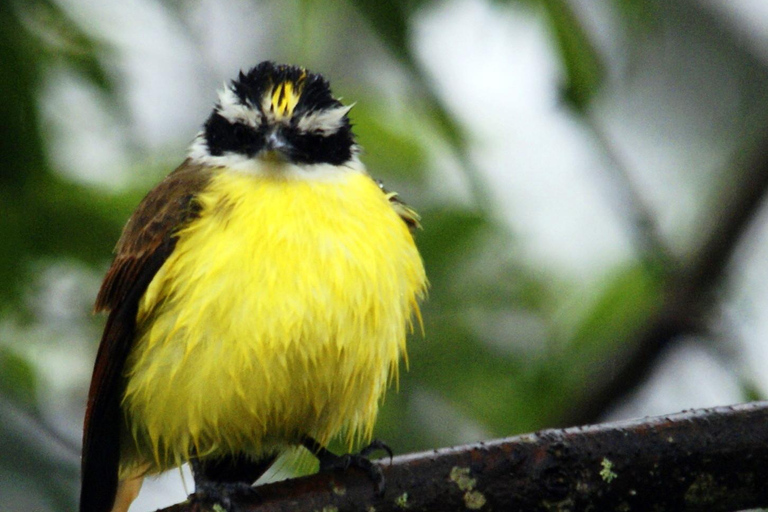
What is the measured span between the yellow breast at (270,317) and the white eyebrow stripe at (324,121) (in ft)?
0.67

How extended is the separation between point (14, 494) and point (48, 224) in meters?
0.84

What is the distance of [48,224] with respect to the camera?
12.3 ft

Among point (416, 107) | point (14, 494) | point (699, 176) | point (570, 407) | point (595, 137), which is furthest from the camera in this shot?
point (699, 176)

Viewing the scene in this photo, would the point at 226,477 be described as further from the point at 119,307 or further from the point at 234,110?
the point at 234,110

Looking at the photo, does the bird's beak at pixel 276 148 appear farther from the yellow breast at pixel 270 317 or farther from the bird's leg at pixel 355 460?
the bird's leg at pixel 355 460

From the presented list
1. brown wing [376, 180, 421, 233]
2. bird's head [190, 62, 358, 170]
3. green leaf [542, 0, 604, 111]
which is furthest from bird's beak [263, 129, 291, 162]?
green leaf [542, 0, 604, 111]

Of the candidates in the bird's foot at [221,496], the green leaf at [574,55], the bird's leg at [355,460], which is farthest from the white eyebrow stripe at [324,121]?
the bird's foot at [221,496]

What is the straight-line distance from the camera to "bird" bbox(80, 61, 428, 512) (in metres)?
3.60

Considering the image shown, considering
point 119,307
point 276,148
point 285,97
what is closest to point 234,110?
point 285,97

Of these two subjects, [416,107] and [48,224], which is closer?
[48,224]

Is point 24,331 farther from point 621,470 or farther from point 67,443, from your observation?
point 621,470

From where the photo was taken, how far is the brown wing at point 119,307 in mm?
3820

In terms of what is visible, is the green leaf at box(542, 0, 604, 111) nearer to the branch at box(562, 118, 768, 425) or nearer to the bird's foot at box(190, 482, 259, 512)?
the branch at box(562, 118, 768, 425)

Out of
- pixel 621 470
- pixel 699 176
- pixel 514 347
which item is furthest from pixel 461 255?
pixel 699 176
